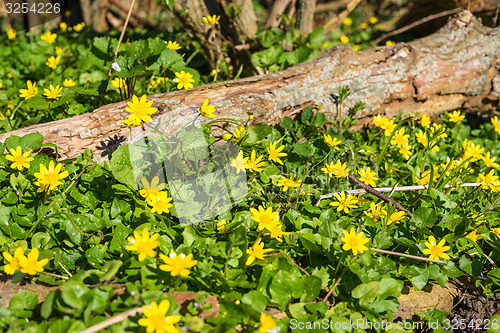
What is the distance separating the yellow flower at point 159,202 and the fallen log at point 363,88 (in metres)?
0.56

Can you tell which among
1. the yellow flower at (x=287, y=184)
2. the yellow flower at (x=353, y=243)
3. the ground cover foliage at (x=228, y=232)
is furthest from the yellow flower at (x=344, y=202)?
the yellow flower at (x=353, y=243)

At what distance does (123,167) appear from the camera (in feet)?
6.64

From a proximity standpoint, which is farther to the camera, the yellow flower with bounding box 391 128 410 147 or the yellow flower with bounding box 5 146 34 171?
the yellow flower with bounding box 391 128 410 147

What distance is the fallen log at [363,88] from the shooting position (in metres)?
2.31

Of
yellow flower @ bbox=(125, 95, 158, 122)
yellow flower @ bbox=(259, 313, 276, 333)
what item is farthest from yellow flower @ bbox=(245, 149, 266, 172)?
yellow flower @ bbox=(259, 313, 276, 333)

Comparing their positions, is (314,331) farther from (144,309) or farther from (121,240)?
(121,240)

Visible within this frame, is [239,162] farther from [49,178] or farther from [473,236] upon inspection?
[473,236]

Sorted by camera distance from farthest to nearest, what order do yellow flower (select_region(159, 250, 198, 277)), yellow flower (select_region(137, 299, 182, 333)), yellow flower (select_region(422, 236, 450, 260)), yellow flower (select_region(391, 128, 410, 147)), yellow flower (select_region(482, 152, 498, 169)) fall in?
yellow flower (select_region(391, 128, 410, 147))
yellow flower (select_region(482, 152, 498, 169))
yellow flower (select_region(422, 236, 450, 260))
yellow flower (select_region(159, 250, 198, 277))
yellow flower (select_region(137, 299, 182, 333))

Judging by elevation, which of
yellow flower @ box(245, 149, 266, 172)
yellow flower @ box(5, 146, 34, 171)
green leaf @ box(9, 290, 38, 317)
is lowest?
green leaf @ box(9, 290, 38, 317)

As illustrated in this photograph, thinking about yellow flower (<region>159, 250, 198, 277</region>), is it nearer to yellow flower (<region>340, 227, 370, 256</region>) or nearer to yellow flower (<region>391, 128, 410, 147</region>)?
yellow flower (<region>340, 227, 370, 256</region>)

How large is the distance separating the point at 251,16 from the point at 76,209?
8.36ft

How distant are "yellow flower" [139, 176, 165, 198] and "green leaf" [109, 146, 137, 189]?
57mm

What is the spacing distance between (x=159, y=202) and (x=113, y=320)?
2.07ft

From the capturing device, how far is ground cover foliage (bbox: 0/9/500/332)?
1.55 metres
